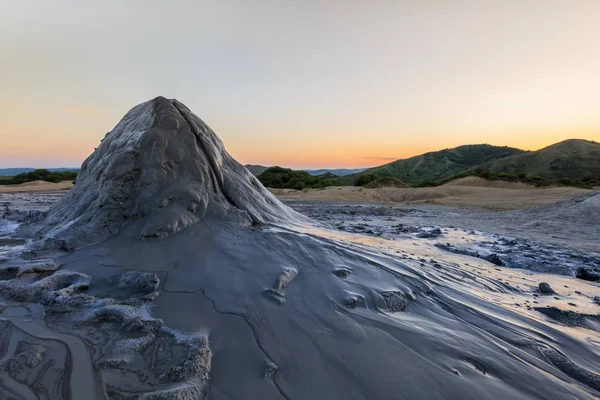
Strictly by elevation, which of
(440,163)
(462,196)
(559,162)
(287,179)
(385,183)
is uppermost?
(440,163)

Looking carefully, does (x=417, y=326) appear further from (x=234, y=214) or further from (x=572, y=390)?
(x=234, y=214)

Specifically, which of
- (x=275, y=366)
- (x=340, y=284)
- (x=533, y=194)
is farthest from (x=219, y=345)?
(x=533, y=194)

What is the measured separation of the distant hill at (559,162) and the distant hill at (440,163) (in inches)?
365

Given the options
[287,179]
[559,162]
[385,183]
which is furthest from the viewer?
[559,162]

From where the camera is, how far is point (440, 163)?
3059 inches

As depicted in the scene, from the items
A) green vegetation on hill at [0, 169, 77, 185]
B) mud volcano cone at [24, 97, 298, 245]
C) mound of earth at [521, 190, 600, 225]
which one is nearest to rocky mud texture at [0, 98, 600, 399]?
mud volcano cone at [24, 97, 298, 245]

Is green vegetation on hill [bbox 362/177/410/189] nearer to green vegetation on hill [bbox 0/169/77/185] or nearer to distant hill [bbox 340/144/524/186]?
green vegetation on hill [bbox 0/169/77/185]

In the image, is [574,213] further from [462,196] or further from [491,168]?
[491,168]

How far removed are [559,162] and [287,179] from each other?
4918 centimetres

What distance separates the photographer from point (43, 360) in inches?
69.7

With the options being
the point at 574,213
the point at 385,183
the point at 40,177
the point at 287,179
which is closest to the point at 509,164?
the point at 385,183

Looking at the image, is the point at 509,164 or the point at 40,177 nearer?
the point at 40,177

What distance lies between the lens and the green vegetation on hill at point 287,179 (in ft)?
106

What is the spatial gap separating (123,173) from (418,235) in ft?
18.3
